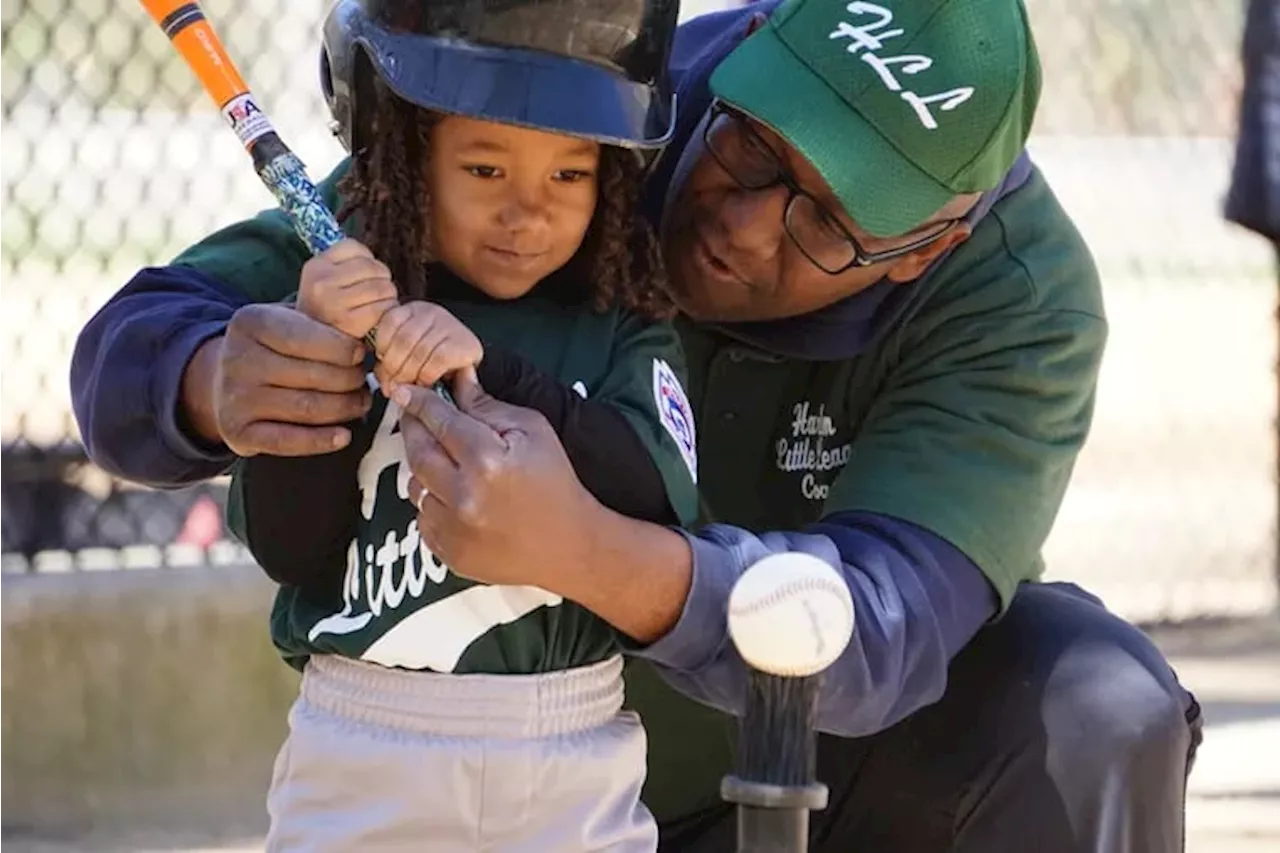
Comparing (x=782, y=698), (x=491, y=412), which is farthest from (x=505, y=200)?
(x=782, y=698)

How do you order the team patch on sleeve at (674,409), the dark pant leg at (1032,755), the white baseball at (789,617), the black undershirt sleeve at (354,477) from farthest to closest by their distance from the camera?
the dark pant leg at (1032,755)
the team patch on sleeve at (674,409)
the black undershirt sleeve at (354,477)
the white baseball at (789,617)

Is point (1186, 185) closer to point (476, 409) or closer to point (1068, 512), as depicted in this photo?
point (1068, 512)

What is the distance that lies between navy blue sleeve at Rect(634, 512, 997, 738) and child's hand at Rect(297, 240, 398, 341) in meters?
0.38

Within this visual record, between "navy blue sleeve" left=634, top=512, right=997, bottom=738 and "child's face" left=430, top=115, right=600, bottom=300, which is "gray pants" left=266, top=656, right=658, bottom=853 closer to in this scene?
"navy blue sleeve" left=634, top=512, right=997, bottom=738

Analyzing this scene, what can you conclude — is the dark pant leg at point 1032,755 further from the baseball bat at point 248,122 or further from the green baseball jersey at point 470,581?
the baseball bat at point 248,122

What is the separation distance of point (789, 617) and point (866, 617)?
0.50 meters

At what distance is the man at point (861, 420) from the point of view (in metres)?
2.08

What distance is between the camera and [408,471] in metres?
2.09

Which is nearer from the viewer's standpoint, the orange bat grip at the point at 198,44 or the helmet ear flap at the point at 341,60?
the orange bat grip at the point at 198,44

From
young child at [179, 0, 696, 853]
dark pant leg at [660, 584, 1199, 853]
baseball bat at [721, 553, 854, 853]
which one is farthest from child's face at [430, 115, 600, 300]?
dark pant leg at [660, 584, 1199, 853]

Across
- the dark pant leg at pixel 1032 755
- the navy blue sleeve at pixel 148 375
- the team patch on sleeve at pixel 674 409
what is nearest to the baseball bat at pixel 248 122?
the navy blue sleeve at pixel 148 375

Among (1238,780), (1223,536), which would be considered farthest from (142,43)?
(1223,536)

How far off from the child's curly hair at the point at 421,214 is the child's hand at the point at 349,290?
203 millimetres

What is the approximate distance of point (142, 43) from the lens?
4953mm
